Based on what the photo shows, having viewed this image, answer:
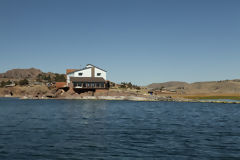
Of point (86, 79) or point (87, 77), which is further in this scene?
point (87, 77)

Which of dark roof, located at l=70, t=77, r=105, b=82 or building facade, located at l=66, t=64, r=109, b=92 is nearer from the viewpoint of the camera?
dark roof, located at l=70, t=77, r=105, b=82

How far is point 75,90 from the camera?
11512 cm

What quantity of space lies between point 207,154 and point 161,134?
867cm

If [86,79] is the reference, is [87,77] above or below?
above

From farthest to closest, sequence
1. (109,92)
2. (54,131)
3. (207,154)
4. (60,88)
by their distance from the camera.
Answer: (60,88) → (109,92) → (54,131) → (207,154)

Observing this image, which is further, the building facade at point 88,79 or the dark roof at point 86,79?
the building facade at point 88,79

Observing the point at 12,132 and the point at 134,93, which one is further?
the point at 134,93

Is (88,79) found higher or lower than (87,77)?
lower

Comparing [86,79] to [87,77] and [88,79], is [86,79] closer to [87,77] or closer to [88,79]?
[88,79]

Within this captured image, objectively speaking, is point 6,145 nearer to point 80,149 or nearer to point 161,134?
point 80,149

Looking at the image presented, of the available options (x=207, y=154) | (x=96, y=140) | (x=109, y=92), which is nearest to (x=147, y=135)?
(x=96, y=140)

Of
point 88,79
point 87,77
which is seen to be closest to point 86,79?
point 88,79

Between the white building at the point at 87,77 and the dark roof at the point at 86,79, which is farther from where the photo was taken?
the white building at the point at 87,77

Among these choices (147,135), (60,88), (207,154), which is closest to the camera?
(207,154)
